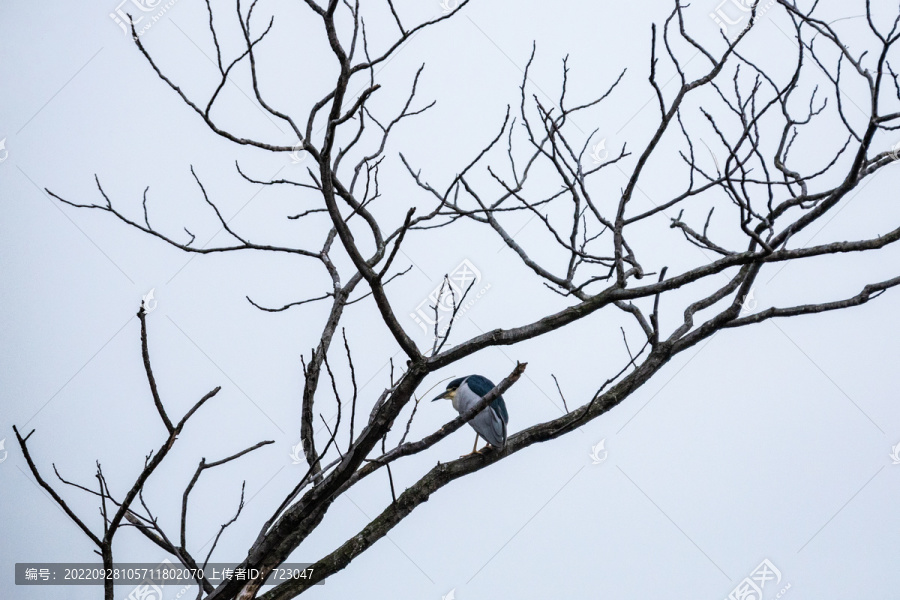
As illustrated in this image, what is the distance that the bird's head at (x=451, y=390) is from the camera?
4.05 m

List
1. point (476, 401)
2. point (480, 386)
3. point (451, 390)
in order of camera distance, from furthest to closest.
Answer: point (451, 390) → point (480, 386) → point (476, 401)

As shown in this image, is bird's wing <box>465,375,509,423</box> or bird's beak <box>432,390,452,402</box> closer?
bird's wing <box>465,375,509,423</box>

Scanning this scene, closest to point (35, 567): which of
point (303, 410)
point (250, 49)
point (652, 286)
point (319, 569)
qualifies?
point (303, 410)

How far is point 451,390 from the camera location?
4070 millimetres

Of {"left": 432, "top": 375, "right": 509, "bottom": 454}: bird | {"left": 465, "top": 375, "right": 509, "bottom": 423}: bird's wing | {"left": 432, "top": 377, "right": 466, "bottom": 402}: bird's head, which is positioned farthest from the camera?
{"left": 432, "top": 377, "right": 466, "bottom": 402}: bird's head

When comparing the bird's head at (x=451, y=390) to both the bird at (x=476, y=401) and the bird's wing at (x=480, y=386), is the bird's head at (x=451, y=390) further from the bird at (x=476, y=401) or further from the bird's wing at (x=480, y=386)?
the bird's wing at (x=480, y=386)

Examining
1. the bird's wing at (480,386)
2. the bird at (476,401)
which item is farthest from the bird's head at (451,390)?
the bird's wing at (480,386)

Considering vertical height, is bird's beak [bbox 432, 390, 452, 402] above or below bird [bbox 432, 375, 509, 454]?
above

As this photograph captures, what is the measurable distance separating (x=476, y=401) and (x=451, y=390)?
1.43 ft

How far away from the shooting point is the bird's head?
4.05 m

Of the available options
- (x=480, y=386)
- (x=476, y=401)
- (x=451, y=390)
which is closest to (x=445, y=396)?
(x=451, y=390)

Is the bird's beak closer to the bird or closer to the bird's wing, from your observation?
the bird

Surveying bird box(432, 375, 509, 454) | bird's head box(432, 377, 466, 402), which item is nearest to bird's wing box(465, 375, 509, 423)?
bird box(432, 375, 509, 454)

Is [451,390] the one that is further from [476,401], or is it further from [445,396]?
[476,401]
